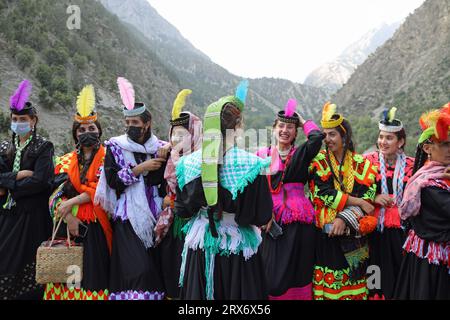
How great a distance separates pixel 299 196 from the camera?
3.88 m

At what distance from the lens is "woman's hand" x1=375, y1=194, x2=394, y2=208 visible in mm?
3908

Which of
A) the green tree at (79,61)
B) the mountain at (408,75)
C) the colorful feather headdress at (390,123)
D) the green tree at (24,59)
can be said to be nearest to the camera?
the colorful feather headdress at (390,123)

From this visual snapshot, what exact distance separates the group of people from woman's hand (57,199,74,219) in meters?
0.01

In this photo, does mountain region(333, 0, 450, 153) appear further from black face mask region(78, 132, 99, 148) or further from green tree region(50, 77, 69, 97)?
black face mask region(78, 132, 99, 148)

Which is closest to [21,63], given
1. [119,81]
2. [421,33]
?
[119,81]

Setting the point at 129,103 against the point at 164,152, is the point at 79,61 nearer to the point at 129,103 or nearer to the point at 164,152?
the point at 129,103

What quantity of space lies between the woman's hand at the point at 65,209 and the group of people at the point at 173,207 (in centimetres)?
1

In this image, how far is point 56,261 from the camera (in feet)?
11.4

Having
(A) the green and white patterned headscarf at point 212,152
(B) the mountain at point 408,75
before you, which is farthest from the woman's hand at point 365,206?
(B) the mountain at point 408,75

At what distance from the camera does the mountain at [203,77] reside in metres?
81.5

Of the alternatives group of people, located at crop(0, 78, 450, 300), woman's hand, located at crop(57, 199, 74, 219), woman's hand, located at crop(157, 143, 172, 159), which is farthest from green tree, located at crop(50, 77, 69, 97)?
woman's hand, located at crop(157, 143, 172, 159)

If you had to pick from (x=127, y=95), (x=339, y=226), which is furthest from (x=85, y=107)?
(x=339, y=226)

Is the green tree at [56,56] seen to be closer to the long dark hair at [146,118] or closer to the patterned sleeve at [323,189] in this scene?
the long dark hair at [146,118]

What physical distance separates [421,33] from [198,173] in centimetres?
5090
